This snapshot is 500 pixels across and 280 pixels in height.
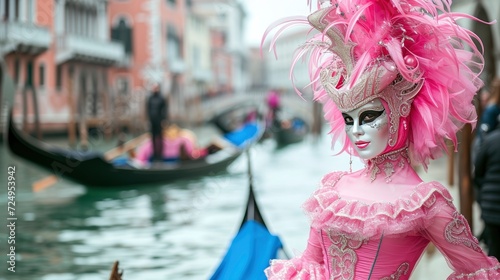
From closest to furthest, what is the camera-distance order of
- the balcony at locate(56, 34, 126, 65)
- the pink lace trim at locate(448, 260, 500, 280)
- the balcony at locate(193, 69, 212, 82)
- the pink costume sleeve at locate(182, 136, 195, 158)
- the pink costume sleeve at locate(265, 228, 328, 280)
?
the pink lace trim at locate(448, 260, 500, 280)
the pink costume sleeve at locate(265, 228, 328, 280)
the pink costume sleeve at locate(182, 136, 195, 158)
the balcony at locate(56, 34, 126, 65)
the balcony at locate(193, 69, 212, 82)

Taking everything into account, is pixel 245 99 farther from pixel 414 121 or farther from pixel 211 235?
Answer: pixel 414 121

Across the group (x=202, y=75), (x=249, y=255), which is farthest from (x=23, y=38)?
(x=202, y=75)

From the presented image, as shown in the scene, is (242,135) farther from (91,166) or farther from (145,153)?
(91,166)

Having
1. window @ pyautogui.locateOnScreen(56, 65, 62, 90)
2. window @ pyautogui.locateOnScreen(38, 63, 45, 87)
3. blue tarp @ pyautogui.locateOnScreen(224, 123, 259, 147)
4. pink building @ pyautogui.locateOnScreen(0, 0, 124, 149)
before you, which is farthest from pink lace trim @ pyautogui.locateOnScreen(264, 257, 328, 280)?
window @ pyautogui.locateOnScreen(56, 65, 62, 90)

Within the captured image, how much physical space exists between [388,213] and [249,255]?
29.5 inches

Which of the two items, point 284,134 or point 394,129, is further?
point 284,134

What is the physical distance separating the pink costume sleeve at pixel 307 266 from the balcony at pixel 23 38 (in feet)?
18.7

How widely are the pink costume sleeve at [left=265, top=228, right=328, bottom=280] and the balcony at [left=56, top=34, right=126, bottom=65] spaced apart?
43.6 ft

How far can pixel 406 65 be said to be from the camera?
1448 mm

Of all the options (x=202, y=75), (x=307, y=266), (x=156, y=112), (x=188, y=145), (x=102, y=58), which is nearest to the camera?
(x=307, y=266)

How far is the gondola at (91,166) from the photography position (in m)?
6.48

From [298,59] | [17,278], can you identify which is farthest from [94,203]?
[298,59]

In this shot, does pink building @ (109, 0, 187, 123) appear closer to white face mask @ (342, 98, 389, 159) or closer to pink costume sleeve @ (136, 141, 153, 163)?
pink costume sleeve @ (136, 141, 153, 163)

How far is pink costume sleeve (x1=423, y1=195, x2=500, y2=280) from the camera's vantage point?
1.39 meters
